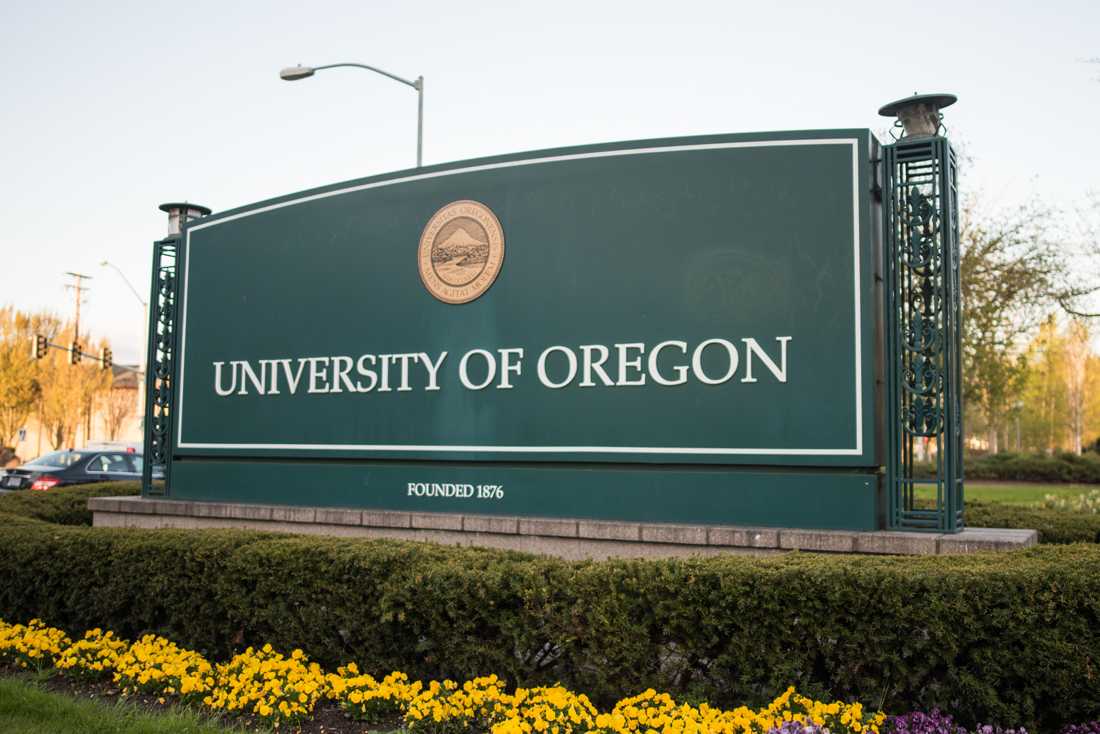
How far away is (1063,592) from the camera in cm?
487

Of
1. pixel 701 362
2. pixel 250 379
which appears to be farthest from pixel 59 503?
pixel 701 362

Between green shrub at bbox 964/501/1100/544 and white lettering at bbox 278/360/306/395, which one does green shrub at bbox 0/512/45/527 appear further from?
green shrub at bbox 964/501/1100/544

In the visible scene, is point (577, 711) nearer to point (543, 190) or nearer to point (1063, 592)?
point (1063, 592)

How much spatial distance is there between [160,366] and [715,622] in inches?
308

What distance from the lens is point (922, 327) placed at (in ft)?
22.8

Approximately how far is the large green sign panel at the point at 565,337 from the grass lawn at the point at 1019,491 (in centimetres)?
1477

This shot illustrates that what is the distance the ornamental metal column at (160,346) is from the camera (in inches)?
421

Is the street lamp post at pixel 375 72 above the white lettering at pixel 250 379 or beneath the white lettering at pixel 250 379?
above

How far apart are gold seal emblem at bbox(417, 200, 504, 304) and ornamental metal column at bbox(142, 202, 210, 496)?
11.4ft

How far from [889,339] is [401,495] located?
4210 millimetres

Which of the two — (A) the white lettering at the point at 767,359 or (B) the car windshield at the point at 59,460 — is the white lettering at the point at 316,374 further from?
(B) the car windshield at the point at 59,460

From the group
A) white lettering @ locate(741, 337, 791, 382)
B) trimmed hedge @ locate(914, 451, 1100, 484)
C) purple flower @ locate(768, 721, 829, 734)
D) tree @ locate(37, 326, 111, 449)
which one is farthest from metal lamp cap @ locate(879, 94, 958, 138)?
tree @ locate(37, 326, 111, 449)

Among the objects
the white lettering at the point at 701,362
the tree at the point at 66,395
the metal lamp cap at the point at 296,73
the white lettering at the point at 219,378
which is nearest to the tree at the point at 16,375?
the tree at the point at 66,395

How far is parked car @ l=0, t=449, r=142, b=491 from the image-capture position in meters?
20.0
